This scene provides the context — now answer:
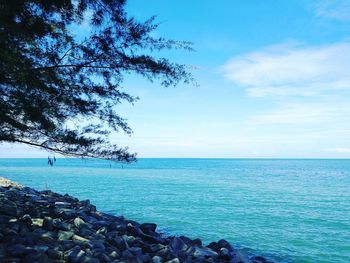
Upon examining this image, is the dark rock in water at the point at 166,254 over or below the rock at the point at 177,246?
over

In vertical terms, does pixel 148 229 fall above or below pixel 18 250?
below

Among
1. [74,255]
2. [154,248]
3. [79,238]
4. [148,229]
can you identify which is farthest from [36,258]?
[148,229]

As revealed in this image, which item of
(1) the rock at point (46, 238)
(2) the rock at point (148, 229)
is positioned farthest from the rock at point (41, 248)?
(2) the rock at point (148, 229)

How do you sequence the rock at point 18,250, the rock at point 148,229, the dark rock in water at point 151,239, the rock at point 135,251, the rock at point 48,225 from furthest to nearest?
the rock at point 148,229 → the dark rock in water at point 151,239 → the rock at point 48,225 → the rock at point 135,251 → the rock at point 18,250

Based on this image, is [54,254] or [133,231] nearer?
[54,254]

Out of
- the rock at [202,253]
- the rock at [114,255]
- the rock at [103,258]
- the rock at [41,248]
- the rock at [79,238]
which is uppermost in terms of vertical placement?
the rock at [41,248]

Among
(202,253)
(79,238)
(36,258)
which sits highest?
(36,258)

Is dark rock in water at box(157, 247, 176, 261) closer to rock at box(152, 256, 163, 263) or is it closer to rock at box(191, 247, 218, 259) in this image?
rock at box(152, 256, 163, 263)

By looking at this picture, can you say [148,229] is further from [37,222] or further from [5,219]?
[5,219]

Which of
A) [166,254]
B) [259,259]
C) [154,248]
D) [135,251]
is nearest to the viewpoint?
[135,251]

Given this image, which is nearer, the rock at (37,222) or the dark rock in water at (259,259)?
the rock at (37,222)

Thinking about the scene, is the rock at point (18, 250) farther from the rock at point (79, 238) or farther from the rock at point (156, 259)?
the rock at point (156, 259)

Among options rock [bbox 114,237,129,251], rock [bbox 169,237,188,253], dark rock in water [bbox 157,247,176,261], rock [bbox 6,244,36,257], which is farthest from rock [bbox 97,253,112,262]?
rock [bbox 169,237,188,253]

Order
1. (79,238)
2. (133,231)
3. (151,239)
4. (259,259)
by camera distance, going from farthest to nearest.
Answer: (259,259) → (133,231) → (151,239) → (79,238)
